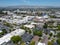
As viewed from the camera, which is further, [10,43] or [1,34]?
[1,34]

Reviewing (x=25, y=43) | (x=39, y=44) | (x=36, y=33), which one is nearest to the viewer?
(x=39, y=44)

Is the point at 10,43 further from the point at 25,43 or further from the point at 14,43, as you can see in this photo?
the point at 25,43

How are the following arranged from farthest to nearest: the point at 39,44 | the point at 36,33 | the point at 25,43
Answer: the point at 36,33, the point at 25,43, the point at 39,44

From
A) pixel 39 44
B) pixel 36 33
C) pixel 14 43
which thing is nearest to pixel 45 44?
pixel 39 44

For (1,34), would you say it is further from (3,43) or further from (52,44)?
(52,44)

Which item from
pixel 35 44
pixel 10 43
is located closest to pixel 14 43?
pixel 10 43

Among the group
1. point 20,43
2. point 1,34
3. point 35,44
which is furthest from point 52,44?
point 1,34

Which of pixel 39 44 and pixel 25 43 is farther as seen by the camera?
pixel 25 43
